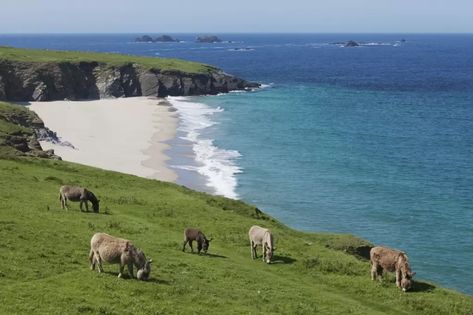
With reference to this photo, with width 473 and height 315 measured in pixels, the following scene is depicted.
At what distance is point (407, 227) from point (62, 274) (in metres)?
38.1

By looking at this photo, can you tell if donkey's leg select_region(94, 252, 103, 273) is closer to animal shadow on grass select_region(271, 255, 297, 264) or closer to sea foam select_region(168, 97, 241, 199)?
animal shadow on grass select_region(271, 255, 297, 264)

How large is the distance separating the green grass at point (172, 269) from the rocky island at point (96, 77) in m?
91.4

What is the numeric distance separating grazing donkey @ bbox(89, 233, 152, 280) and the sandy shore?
42.5 m

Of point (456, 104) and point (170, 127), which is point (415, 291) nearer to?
point (170, 127)

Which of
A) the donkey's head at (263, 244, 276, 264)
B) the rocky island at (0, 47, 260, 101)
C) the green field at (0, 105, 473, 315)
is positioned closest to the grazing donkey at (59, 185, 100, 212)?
the green field at (0, 105, 473, 315)

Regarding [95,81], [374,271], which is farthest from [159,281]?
[95,81]

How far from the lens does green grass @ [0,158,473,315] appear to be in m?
20.9

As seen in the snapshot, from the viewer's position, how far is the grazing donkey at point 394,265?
90.5 feet

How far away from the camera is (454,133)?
342 ft

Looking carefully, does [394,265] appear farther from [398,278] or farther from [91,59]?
[91,59]

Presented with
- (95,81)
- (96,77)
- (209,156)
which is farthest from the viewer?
(96,77)

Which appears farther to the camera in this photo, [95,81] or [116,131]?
[95,81]

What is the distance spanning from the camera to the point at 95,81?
14350 cm

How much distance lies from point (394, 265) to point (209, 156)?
2114 inches
